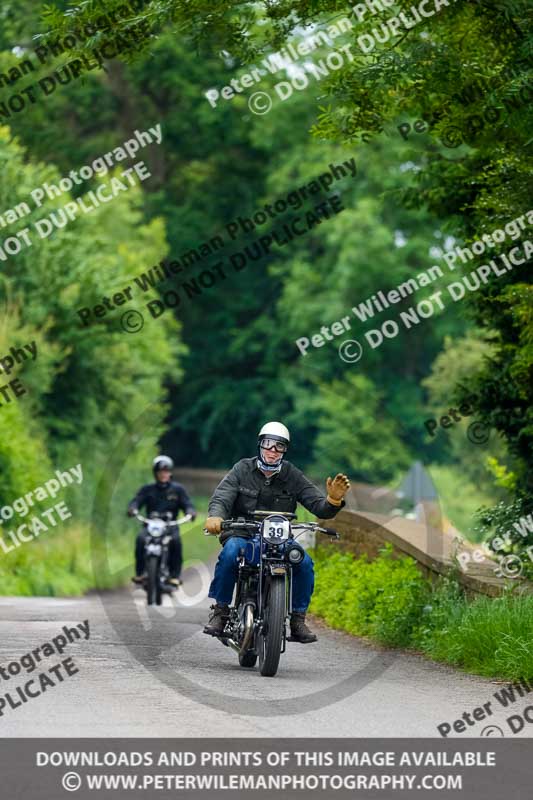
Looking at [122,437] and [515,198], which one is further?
[122,437]

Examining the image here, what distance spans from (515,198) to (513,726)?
599 centimetres

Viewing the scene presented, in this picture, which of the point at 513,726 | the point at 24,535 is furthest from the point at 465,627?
the point at 24,535

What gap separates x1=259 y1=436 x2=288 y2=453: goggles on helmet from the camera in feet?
40.8

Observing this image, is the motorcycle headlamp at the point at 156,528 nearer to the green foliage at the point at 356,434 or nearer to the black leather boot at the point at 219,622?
the black leather boot at the point at 219,622

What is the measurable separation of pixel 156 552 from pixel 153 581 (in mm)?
371

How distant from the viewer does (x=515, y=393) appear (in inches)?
656

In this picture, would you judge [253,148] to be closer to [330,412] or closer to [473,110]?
[330,412]

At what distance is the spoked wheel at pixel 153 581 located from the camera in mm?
20094

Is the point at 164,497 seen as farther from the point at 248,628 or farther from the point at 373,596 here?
the point at 248,628

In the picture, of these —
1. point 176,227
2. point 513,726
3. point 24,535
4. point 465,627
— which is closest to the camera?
point 513,726

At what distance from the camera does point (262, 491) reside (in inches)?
497

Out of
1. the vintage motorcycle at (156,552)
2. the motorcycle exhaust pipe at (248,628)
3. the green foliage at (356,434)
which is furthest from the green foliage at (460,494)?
the motorcycle exhaust pipe at (248,628)

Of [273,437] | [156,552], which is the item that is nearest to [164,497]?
[156,552]

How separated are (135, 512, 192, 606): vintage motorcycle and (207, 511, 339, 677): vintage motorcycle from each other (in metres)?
7.59
